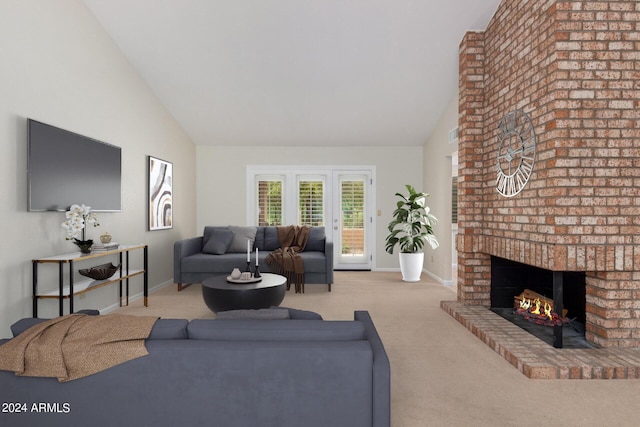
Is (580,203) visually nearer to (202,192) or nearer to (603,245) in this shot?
(603,245)

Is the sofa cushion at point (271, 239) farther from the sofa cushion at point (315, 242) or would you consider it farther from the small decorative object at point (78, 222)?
the small decorative object at point (78, 222)

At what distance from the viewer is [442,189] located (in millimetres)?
6465

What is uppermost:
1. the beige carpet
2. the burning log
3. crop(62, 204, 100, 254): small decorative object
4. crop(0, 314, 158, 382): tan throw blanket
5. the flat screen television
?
the flat screen television

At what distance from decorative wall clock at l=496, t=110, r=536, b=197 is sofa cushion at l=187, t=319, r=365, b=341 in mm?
2422

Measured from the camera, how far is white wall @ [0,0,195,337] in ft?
10.3

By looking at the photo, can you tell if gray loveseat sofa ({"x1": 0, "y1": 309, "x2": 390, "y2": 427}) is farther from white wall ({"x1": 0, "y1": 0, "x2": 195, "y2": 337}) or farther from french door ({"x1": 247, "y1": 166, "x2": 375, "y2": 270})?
french door ({"x1": 247, "y1": 166, "x2": 375, "y2": 270})

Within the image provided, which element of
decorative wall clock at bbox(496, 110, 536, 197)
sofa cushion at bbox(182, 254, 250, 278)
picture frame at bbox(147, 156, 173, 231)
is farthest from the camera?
sofa cushion at bbox(182, 254, 250, 278)

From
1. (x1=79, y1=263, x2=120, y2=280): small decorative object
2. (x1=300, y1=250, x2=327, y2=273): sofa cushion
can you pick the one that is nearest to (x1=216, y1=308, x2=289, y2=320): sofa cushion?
(x1=79, y1=263, x2=120, y2=280): small decorative object

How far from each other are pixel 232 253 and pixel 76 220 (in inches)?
105

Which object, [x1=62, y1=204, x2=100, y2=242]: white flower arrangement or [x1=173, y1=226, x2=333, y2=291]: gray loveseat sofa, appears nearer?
[x1=62, y1=204, x2=100, y2=242]: white flower arrangement

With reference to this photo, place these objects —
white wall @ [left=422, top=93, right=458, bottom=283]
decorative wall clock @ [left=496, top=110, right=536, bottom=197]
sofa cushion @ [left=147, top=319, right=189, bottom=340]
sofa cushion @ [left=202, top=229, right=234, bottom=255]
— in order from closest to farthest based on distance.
Answer: sofa cushion @ [left=147, top=319, right=189, bottom=340]
decorative wall clock @ [left=496, top=110, right=536, bottom=197]
sofa cushion @ [left=202, top=229, right=234, bottom=255]
white wall @ [left=422, top=93, right=458, bottom=283]

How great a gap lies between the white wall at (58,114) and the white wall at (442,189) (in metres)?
4.23

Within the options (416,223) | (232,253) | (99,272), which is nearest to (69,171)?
(99,272)

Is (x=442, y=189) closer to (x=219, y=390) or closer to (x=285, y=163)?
(x=285, y=163)
